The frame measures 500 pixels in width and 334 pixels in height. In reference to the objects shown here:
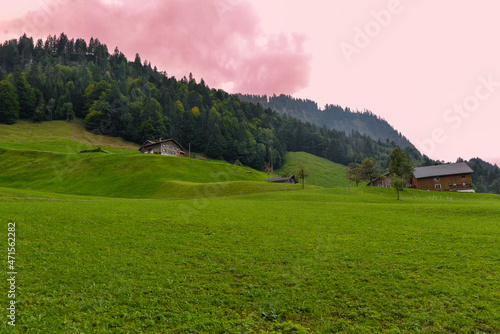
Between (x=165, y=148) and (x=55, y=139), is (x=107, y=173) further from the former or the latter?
(x=55, y=139)

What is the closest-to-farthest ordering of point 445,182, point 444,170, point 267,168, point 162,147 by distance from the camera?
1. point 445,182
2. point 444,170
3. point 162,147
4. point 267,168

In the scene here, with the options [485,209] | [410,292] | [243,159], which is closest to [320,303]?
[410,292]

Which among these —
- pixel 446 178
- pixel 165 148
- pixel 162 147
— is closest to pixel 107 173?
pixel 162 147

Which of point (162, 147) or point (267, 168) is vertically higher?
point (162, 147)

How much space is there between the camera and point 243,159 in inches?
7096

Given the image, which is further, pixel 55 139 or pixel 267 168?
pixel 267 168

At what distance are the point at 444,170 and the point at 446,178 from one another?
3.53m

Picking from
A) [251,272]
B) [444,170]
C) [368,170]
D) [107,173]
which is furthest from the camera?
[444,170]

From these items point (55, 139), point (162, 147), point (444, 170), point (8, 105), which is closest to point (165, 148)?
point (162, 147)

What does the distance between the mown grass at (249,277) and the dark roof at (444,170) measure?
9361 cm

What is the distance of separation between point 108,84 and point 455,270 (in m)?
222

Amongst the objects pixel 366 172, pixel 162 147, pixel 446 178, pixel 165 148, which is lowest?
pixel 446 178

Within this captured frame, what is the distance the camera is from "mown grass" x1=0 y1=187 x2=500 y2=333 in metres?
11.8

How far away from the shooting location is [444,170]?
106 m
